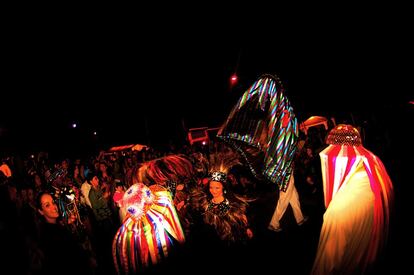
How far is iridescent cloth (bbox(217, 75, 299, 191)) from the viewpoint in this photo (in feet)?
9.80

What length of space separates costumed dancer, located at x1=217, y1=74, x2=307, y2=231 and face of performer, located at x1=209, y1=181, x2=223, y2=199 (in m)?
0.74

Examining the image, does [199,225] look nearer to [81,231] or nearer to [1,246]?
[81,231]

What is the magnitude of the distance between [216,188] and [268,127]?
59.7 inches

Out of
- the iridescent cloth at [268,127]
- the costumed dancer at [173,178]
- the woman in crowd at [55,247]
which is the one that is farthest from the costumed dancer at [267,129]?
the woman in crowd at [55,247]

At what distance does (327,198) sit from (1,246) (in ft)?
11.9

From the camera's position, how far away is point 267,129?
3279 millimetres

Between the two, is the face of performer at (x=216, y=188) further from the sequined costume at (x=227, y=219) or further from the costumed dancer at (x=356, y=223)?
the costumed dancer at (x=356, y=223)

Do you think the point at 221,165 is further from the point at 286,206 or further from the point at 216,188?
the point at 286,206

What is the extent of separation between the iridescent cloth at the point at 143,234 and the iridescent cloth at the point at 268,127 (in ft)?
5.66

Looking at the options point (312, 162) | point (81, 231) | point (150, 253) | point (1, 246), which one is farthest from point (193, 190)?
point (312, 162)

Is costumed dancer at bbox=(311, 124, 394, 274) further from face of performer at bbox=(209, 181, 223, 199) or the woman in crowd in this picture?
the woman in crowd

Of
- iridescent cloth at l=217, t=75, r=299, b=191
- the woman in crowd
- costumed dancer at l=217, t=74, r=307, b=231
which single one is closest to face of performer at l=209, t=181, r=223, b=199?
costumed dancer at l=217, t=74, r=307, b=231

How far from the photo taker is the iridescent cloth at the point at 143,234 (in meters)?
3.98

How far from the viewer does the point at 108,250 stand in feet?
19.8
